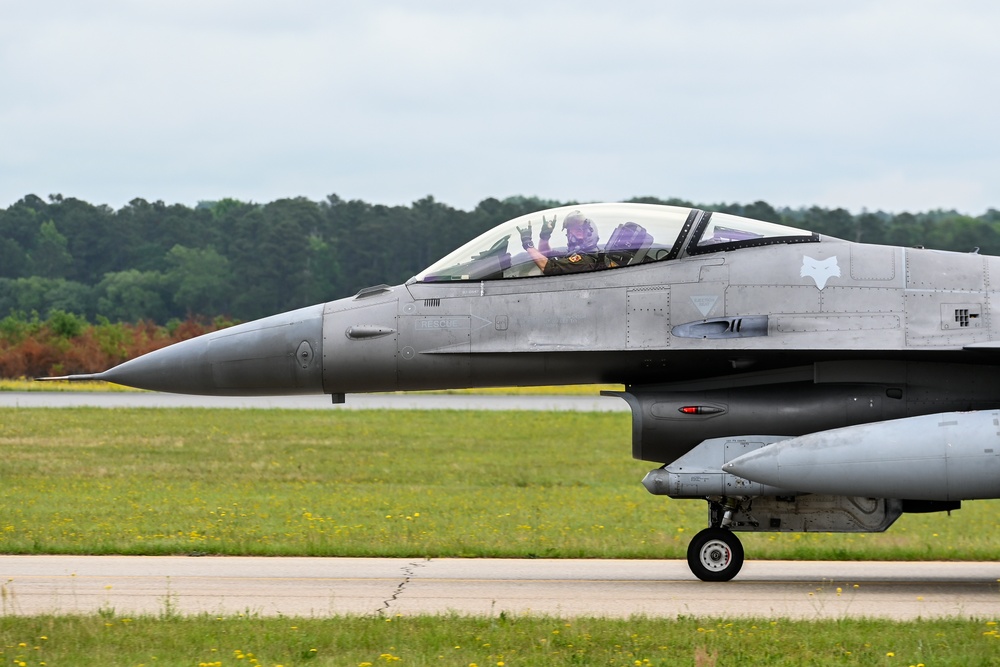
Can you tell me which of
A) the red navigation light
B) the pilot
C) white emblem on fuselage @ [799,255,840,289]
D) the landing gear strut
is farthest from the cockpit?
the landing gear strut

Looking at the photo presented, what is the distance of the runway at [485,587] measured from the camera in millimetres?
10977

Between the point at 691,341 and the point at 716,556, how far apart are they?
2186 millimetres

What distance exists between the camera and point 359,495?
20.0m

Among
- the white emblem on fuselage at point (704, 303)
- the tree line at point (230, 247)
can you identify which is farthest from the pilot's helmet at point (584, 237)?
the tree line at point (230, 247)

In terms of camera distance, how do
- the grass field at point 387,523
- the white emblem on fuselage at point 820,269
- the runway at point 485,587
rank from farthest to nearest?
1. the white emblem on fuselage at point 820,269
2. the runway at point 485,587
3. the grass field at point 387,523

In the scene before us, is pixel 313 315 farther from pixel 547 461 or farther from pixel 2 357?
pixel 2 357

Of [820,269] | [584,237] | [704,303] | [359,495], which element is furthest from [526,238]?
[359,495]

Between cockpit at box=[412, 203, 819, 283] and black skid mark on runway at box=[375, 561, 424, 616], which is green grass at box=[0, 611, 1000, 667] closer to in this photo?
black skid mark on runway at box=[375, 561, 424, 616]

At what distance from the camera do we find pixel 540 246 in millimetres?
12492

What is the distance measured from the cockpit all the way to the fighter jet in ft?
0.06

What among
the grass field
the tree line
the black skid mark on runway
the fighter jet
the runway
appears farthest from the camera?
the tree line

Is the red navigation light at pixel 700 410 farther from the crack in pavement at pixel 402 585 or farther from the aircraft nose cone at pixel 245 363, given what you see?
the aircraft nose cone at pixel 245 363

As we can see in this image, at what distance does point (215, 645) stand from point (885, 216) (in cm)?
5817

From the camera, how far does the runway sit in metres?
11.0
